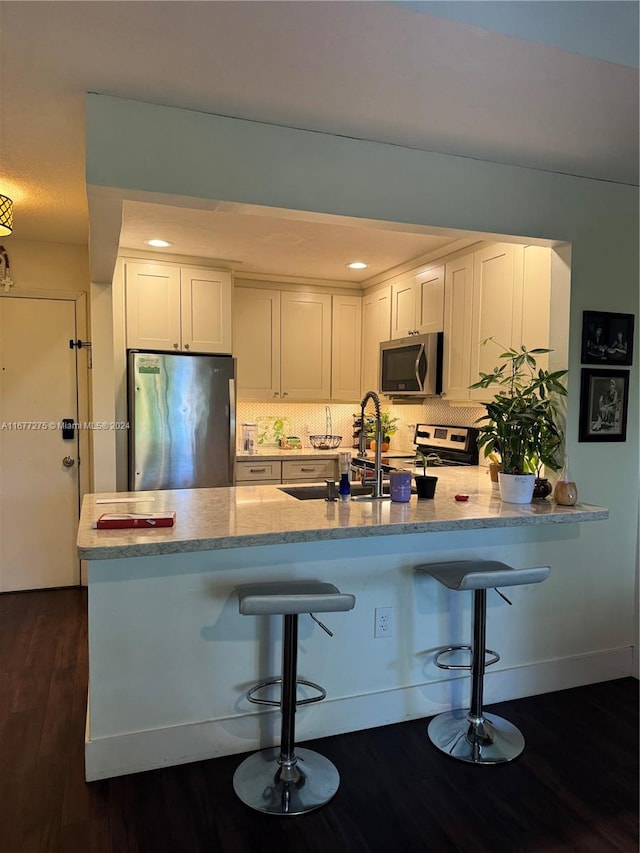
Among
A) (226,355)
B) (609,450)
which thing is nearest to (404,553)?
(609,450)

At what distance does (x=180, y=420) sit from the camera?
3793 millimetres

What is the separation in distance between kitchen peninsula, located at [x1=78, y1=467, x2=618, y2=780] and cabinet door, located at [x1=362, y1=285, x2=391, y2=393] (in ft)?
6.87

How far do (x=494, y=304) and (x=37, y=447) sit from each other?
3.20 metres

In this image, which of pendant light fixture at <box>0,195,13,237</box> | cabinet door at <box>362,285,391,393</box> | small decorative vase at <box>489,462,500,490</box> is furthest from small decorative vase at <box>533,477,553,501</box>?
pendant light fixture at <box>0,195,13,237</box>

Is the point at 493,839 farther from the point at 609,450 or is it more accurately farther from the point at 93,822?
the point at 609,450

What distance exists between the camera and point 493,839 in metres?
1.74

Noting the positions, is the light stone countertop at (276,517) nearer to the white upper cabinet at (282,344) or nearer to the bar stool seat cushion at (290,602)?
the bar stool seat cushion at (290,602)

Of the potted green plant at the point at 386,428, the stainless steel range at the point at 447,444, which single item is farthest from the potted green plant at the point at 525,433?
the potted green plant at the point at 386,428

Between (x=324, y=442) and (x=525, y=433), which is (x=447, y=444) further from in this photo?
(x=525, y=433)

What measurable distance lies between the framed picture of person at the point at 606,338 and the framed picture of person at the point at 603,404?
0.06 m

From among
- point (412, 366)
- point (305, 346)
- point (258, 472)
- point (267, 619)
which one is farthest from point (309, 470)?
point (267, 619)

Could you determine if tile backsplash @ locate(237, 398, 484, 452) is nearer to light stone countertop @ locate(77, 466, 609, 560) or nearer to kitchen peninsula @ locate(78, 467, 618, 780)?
light stone countertop @ locate(77, 466, 609, 560)

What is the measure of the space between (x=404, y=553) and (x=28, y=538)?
2880mm

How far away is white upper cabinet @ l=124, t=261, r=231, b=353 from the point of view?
12.7ft
